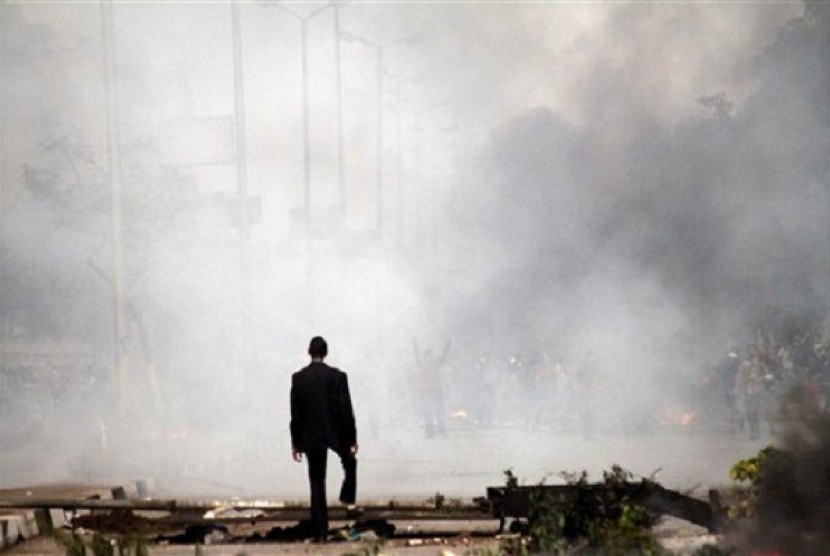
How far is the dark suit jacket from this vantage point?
14.1m

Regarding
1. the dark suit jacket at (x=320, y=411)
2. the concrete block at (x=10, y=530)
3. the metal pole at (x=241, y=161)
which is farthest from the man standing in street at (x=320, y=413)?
the metal pole at (x=241, y=161)

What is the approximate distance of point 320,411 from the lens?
14148 millimetres

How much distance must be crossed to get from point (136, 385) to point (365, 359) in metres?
7.21

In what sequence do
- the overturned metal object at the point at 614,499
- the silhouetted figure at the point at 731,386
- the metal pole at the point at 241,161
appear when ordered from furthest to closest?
1. the metal pole at the point at 241,161
2. the silhouetted figure at the point at 731,386
3. the overturned metal object at the point at 614,499

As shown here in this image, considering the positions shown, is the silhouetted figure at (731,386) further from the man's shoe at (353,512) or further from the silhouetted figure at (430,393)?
the man's shoe at (353,512)

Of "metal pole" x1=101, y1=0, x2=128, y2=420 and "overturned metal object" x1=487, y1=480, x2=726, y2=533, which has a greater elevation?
"metal pole" x1=101, y1=0, x2=128, y2=420

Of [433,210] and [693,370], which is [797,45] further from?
[433,210]

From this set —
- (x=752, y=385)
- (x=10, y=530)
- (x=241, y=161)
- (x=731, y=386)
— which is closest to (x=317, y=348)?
(x=10, y=530)

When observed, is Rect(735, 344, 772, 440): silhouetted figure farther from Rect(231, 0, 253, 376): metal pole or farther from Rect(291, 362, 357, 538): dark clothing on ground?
Rect(291, 362, 357, 538): dark clothing on ground

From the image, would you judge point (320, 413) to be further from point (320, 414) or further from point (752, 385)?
point (752, 385)

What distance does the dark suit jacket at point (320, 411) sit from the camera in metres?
14.1

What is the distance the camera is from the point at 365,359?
127ft

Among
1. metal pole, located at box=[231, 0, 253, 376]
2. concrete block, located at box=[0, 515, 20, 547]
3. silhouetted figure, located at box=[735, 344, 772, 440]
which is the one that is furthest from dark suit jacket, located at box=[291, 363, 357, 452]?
metal pole, located at box=[231, 0, 253, 376]

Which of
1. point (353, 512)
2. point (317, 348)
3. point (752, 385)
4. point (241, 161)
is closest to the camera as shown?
point (317, 348)
